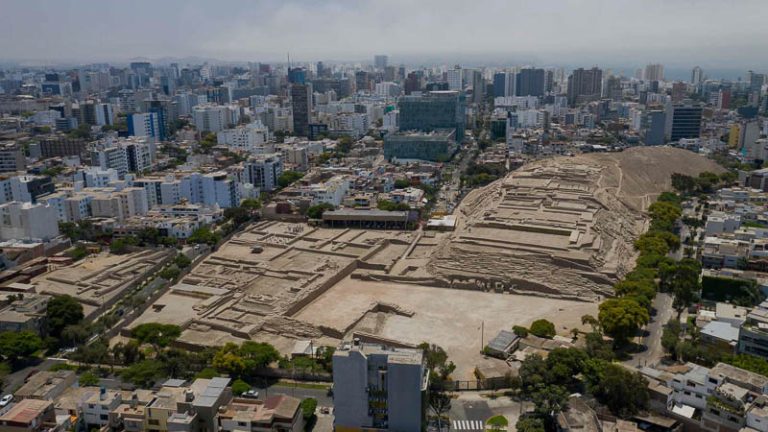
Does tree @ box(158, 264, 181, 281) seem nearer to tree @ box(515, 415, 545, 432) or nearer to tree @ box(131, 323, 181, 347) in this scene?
tree @ box(131, 323, 181, 347)

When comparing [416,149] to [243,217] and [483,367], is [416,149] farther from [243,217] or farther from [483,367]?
[483,367]

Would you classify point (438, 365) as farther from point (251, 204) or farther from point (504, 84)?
point (504, 84)

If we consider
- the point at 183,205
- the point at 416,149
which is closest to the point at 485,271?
the point at 183,205

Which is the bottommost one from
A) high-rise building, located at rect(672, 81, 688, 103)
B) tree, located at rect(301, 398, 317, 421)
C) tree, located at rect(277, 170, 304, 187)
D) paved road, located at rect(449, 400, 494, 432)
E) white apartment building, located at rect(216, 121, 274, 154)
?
paved road, located at rect(449, 400, 494, 432)

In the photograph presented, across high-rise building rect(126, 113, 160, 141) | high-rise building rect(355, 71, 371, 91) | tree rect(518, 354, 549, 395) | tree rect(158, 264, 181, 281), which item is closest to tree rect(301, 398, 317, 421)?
tree rect(518, 354, 549, 395)

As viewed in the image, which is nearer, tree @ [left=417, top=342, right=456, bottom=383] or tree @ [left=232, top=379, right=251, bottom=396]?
tree @ [left=232, top=379, right=251, bottom=396]

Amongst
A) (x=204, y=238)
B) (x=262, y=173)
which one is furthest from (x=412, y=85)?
(x=204, y=238)

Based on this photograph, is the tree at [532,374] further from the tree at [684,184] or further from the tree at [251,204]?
the tree at [684,184]
